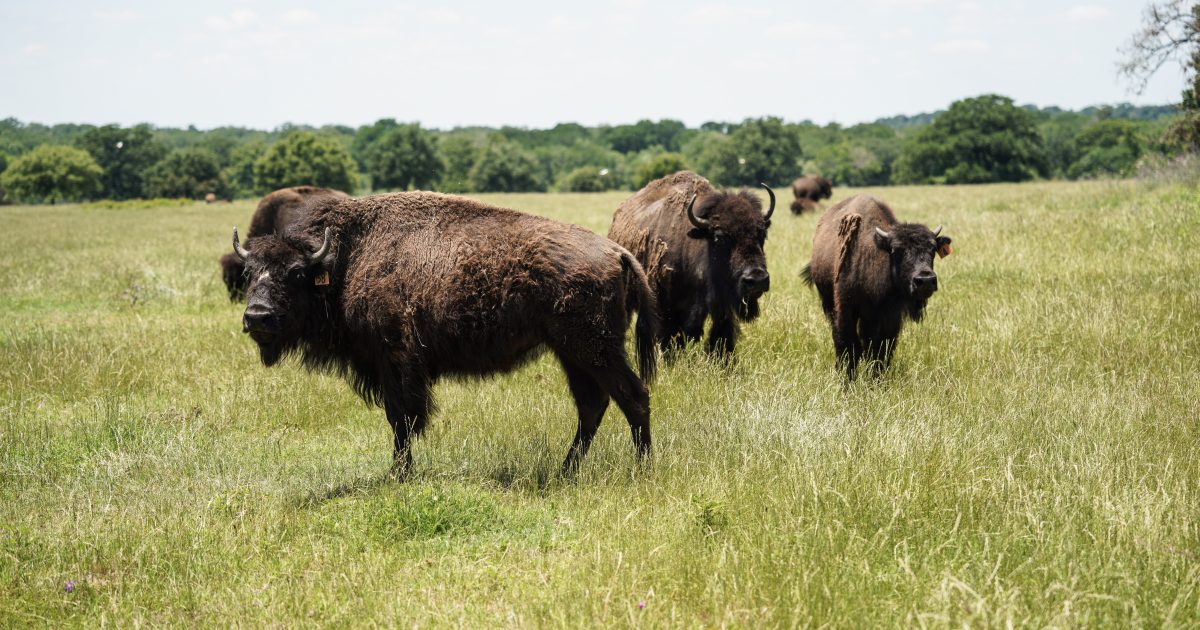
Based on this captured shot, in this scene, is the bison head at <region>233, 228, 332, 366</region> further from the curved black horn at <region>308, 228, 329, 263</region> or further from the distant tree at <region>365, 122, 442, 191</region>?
the distant tree at <region>365, 122, 442, 191</region>

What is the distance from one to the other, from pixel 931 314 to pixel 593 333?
606 centimetres

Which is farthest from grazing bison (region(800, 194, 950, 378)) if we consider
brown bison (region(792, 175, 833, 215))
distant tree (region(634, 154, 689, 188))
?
distant tree (region(634, 154, 689, 188))

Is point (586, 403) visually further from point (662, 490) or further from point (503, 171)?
point (503, 171)

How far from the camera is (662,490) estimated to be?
4859mm

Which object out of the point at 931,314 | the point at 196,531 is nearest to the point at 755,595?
the point at 196,531

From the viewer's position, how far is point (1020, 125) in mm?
82125

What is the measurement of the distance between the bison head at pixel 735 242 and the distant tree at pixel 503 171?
90.2 meters

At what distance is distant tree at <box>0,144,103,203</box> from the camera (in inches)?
3258

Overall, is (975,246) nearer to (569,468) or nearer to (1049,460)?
(1049,460)

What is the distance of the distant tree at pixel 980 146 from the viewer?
265 ft

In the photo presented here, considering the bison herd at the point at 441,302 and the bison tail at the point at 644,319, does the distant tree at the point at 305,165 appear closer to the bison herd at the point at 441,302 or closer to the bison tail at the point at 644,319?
the bison herd at the point at 441,302

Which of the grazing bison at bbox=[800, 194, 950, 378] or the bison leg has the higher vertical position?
the grazing bison at bbox=[800, 194, 950, 378]

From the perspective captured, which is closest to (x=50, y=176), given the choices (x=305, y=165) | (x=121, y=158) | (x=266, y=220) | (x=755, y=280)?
(x=121, y=158)

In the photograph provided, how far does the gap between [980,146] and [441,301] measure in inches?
3435
